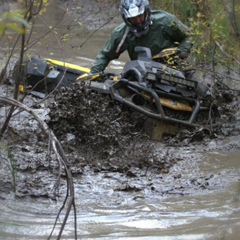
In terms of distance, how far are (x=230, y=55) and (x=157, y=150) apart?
4.26 ft

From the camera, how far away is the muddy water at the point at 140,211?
3.97 m

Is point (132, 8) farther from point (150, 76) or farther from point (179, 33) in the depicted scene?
point (150, 76)

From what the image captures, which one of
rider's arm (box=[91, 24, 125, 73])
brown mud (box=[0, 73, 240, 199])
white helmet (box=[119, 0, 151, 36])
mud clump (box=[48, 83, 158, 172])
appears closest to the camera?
brown mud (box=[0, 73, 240, 199])

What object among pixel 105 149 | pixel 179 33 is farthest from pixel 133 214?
pixel 179 33

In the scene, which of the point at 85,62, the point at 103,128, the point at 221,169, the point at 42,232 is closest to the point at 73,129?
the point at 103,128

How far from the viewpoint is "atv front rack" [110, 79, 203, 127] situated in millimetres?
5891

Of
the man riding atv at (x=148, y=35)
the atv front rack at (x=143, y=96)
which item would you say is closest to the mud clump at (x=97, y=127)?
the atv front rack at (x=143, y=96)

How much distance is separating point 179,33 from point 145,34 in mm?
407

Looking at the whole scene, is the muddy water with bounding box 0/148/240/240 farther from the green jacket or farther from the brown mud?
the green jacket

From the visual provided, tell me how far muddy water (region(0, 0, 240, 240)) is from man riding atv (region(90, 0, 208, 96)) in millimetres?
2095

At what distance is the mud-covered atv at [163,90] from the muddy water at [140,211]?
2.75 ft

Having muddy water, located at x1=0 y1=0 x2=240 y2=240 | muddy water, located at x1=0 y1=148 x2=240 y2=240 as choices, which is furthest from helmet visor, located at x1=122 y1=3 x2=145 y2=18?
muddy water, located at x1=0 y1=148 x2=240 y2=240

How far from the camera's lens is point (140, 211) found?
4.37 m

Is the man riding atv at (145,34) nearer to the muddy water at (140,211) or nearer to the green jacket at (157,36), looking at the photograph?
the green jacket at (157,36)
